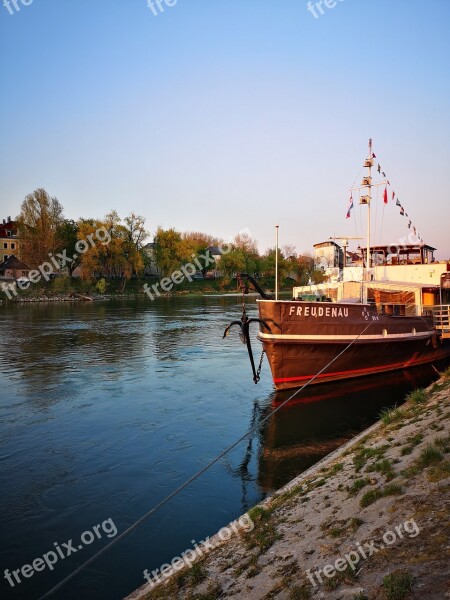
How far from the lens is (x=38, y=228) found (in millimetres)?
79500

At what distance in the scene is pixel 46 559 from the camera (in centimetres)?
739

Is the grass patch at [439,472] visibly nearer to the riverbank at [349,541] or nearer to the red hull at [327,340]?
the riverbank at [349,541]

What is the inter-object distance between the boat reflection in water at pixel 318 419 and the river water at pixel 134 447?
6 cm

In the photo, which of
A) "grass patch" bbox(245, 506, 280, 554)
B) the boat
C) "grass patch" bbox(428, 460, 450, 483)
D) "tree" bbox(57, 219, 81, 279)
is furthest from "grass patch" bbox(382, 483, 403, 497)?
"tree" bbox(57, 219, 81, 279)

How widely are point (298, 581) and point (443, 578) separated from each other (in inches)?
61.9

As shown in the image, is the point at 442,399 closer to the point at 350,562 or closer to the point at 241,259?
the point at 350,562

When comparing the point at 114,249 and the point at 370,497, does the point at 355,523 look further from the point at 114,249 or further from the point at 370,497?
the point at 114,249

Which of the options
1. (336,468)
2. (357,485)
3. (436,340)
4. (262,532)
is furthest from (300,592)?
(436,340)

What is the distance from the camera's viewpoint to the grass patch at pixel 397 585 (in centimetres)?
415

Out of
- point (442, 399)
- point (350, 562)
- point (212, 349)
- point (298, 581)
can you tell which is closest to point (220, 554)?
point (298, 581)

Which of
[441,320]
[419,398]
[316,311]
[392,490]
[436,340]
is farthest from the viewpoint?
[436,340]

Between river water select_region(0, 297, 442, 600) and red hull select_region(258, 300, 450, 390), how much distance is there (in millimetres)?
879

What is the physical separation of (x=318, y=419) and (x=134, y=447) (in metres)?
6.16

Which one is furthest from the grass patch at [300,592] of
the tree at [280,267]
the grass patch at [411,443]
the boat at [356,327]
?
the tree at [280,267]
